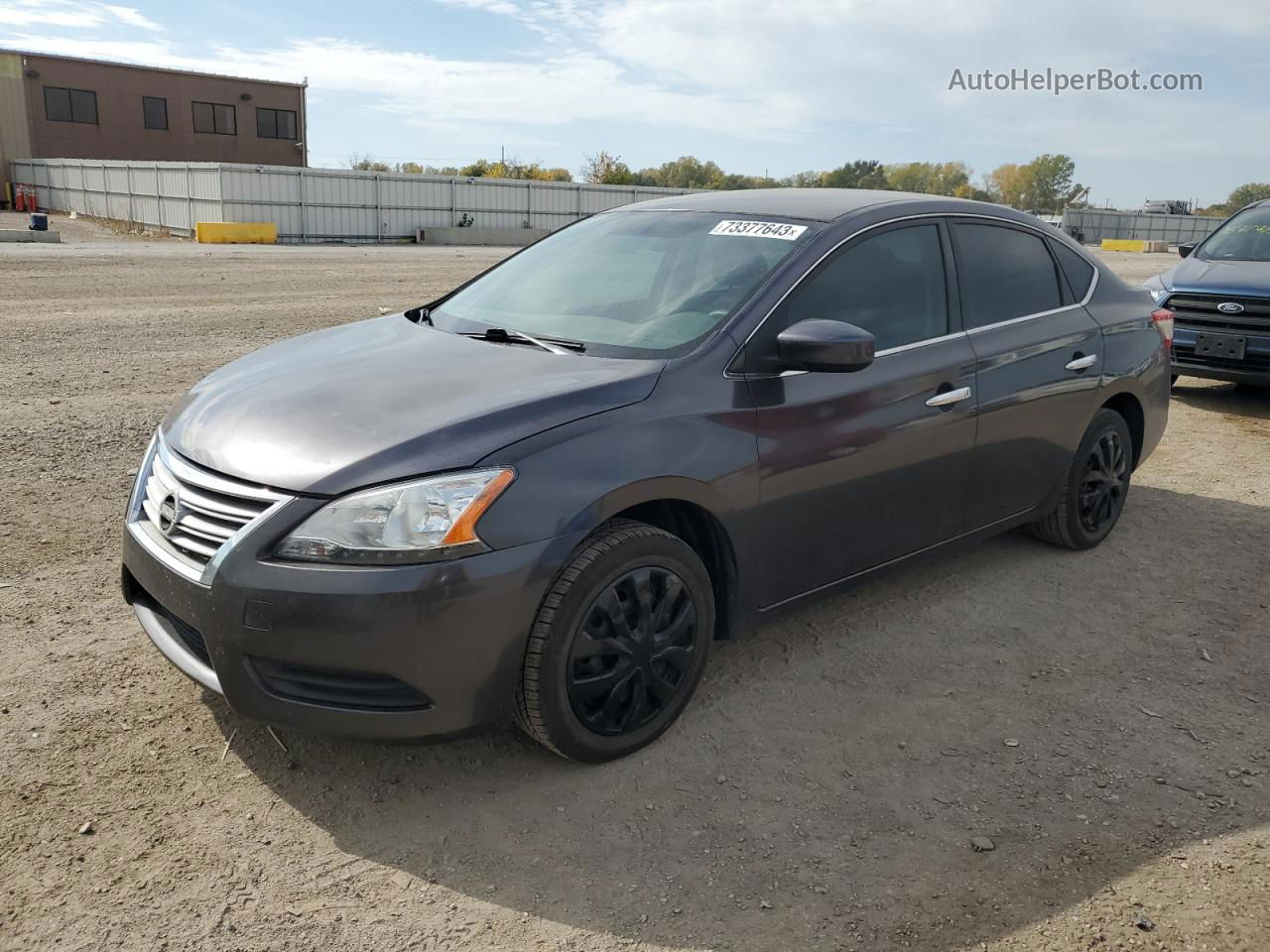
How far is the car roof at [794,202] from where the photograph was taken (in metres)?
4.13

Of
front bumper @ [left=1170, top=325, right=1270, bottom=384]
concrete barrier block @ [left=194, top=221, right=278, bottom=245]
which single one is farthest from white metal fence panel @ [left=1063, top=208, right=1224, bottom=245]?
front bumper @ [left=1170, top=325, right=1270, bottom=384]

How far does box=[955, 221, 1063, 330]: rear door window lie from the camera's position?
445 cm

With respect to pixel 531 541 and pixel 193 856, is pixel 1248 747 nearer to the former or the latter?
pixel 531 541

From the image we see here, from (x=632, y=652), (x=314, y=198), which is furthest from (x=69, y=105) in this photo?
(x=632, y=652)

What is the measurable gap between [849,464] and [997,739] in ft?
3.39

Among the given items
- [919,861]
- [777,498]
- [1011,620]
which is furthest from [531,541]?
[1011,620]

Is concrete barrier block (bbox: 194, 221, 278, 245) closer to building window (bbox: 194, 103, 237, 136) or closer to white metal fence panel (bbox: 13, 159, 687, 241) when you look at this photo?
white metal fence panel (bbox: 13, 159, 687, 241)

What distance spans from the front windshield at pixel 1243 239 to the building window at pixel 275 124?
176 feet

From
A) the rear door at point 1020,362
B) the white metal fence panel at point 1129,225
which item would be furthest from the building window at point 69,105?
the rear door at point 1020,362

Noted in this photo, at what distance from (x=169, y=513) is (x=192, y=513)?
0.13m

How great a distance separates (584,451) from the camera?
9.94 feet

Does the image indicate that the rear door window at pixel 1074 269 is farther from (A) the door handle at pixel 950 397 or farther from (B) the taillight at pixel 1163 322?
(A) the door handle at pixel 950 397

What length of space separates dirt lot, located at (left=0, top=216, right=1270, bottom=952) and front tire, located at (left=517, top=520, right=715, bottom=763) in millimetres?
154

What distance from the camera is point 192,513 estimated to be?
3006 millimetres
